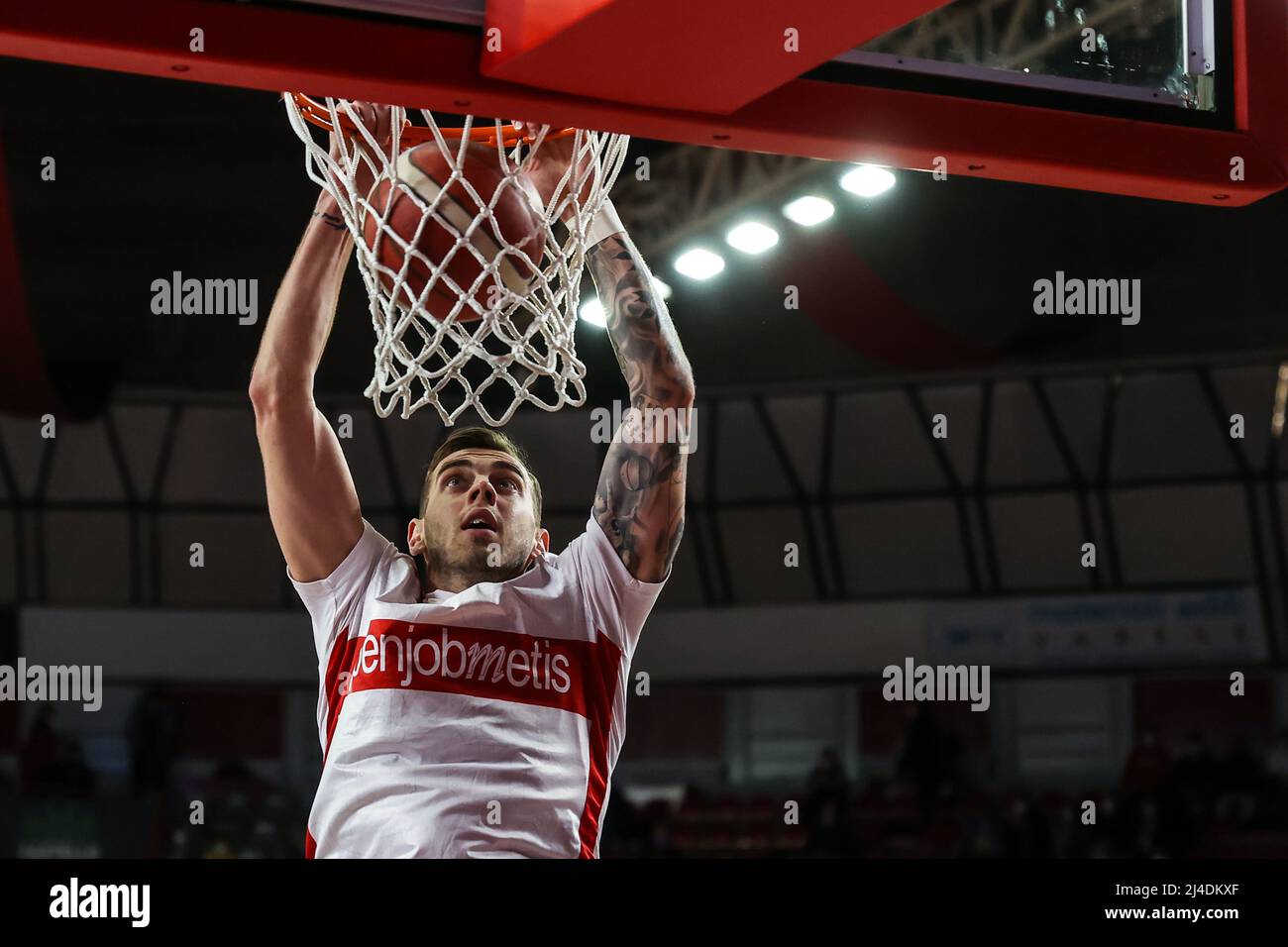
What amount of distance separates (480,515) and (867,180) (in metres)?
6.16

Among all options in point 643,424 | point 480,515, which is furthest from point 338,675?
point 643,424

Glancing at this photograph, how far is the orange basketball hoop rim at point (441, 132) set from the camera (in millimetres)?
2457

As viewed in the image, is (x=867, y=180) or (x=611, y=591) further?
(x=867, y=180)

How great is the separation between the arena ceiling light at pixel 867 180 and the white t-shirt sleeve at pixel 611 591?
225 inches

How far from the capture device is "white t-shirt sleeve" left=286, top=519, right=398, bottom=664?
2.63m

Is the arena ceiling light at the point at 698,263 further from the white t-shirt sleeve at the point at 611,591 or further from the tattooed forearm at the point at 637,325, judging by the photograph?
the white t-shirt sleeve at the point at 611,591

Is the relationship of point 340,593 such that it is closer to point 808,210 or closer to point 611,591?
point 611,591

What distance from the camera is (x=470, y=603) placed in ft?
8.43

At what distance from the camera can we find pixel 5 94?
26.3 feet

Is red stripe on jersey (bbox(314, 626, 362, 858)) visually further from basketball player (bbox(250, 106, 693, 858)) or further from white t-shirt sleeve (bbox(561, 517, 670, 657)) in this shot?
white t-shirt sleeve (bbox(561, 517, 670, 657))

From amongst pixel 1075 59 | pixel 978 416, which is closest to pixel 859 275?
pixel 978 416

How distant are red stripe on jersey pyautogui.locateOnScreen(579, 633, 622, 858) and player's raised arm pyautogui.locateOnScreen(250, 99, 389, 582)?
0.49m

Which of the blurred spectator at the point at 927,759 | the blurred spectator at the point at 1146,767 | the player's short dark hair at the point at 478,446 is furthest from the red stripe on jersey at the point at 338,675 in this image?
the blurred spectator at the point at 1146,767
